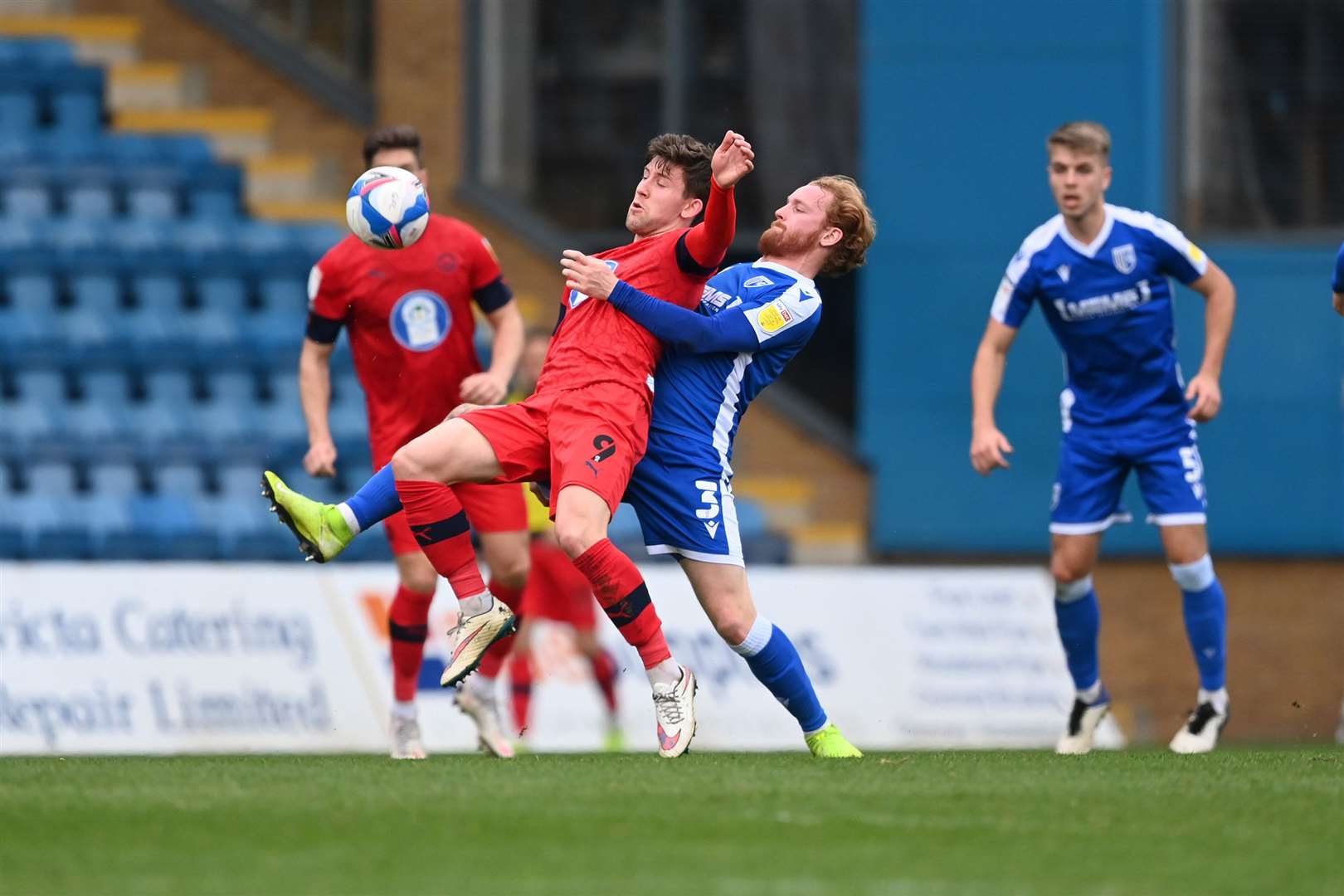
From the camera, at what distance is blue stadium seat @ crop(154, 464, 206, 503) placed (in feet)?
38.6

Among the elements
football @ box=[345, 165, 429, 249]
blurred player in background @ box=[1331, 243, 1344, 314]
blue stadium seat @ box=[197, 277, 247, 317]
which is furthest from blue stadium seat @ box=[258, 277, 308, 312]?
blurred player in background @ box=[1331, 243, 1344, 314]

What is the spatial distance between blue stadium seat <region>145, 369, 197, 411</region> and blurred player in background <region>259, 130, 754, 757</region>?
6711mm

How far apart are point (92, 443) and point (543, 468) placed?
6.69 metres

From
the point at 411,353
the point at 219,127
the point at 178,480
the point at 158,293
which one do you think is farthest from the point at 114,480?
the point at 411,353

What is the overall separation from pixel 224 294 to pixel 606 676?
164 inches

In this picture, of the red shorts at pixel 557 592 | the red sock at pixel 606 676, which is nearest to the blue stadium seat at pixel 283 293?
the red shorts at pixel 557 592

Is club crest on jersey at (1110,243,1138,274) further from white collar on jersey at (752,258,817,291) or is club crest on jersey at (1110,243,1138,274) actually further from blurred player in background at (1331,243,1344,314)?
white collar on jersey at (752,258,817,291)

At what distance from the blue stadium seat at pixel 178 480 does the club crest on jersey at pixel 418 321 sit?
16.5ft

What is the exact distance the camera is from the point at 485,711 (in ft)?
24.3

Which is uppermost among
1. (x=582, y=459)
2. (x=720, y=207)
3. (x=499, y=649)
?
(x=720, y=207)

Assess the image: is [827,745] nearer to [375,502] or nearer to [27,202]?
[375,502]

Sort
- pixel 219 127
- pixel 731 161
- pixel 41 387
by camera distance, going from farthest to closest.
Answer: pixel 219 127 → pixel 41 387 → pixel 731 161

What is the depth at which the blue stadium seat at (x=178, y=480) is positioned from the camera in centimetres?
1177

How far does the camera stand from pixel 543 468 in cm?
589
